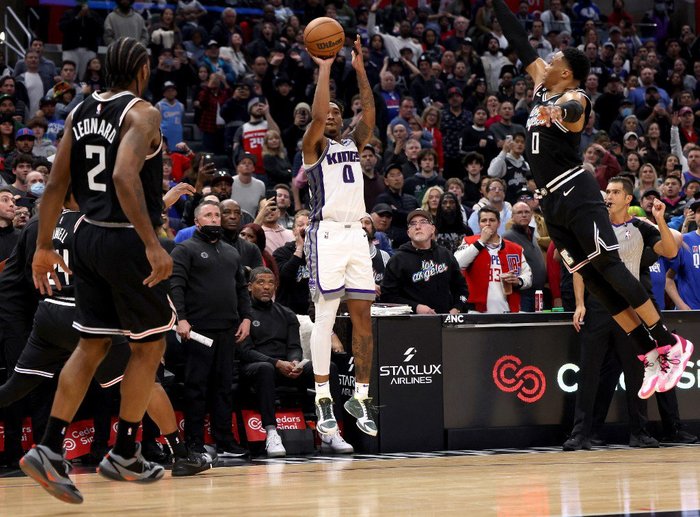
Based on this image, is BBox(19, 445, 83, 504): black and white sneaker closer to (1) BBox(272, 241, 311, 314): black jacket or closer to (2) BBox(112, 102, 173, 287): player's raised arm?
(2) BBox(112, 102, 173, 287): player's raised arm

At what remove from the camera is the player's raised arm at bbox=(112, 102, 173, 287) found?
618cm

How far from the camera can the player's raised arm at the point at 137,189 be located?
6180mm

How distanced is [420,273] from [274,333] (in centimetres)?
169

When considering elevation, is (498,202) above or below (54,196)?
above

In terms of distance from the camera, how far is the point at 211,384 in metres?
10.1

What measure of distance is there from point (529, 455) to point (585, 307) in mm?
1914

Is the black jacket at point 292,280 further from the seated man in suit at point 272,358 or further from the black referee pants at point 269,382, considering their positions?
the black referee pants at point 269,382

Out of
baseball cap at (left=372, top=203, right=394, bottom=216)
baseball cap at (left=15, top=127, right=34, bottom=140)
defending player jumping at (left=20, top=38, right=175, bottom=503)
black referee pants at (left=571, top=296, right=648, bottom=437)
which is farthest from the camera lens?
baseball cap at (left=15, top=127, right=34, bottom=140)

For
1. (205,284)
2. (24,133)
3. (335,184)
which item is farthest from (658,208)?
(24,133)

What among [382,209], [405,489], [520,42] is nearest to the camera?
[405,489]

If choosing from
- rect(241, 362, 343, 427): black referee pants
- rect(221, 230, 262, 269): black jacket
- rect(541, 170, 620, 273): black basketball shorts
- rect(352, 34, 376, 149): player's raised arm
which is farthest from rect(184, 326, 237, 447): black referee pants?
rect(541, 170, 620, 273): black basketball shorts

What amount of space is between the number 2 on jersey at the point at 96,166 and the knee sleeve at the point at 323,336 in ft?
9.00

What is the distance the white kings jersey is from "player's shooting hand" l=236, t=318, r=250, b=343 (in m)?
1.79

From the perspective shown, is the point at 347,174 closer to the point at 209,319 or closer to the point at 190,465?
the point at 209,319
